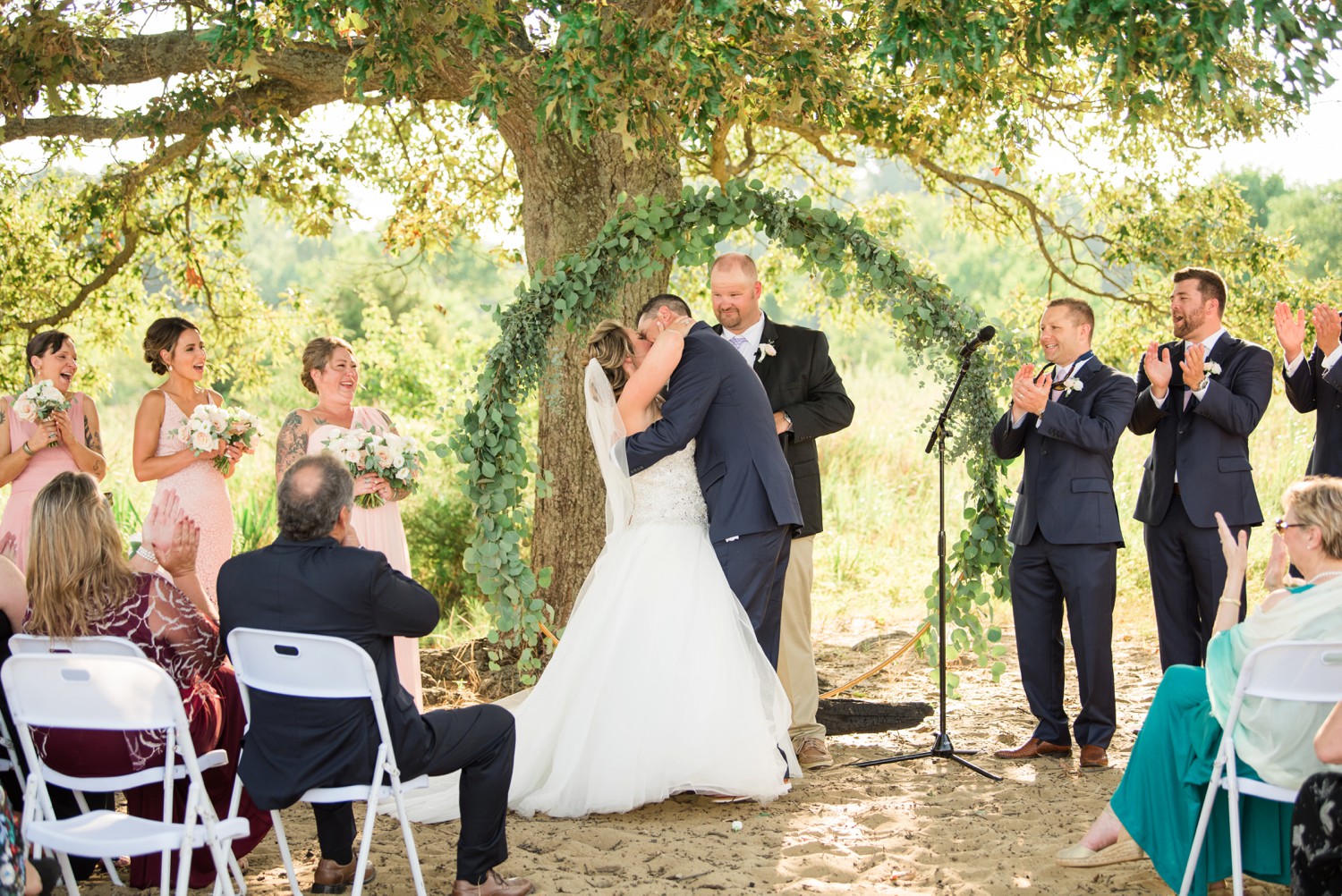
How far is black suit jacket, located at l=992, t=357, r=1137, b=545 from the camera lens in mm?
5590

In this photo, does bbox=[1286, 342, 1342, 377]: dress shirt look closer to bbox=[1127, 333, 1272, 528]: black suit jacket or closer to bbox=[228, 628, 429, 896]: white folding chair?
bbox=[1127, 333, 1272, 528]: black suit jacket

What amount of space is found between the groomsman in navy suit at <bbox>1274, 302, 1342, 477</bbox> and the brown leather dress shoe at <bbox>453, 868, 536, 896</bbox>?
4.15 meters

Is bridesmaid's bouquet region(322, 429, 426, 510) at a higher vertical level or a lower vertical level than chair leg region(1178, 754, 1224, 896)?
higher

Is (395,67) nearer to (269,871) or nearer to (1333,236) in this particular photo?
(269,871)

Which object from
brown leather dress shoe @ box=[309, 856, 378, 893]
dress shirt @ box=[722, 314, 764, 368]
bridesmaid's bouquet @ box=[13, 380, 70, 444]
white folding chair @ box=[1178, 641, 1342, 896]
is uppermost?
dress shirt @ box=[722, 314, 764, 368]

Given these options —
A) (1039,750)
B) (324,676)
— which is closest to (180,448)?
(324,676)

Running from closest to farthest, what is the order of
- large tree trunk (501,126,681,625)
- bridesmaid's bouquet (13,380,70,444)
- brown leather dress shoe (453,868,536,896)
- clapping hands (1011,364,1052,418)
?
brown leather dress shoe (453,868,536,896)
clapping hands (1011,364,1052,418)
bridesmaid's bouquet (13,380,70,444)
large tree trunk (501,126,681,625)

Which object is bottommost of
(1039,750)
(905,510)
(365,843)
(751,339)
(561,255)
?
(1039,750)

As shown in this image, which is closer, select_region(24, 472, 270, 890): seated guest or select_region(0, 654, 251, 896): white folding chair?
select_region(0, 654, 251, 896): white folding chair

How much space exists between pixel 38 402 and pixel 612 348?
2736 millimetres

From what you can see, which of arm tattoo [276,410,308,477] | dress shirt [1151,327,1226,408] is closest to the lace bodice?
arm tattoo [276,410,308,477]

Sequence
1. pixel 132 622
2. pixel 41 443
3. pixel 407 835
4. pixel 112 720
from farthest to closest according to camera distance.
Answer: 1. pixel 41 443
2. pixel 132 622
3. pixel 407 835
4. pixel 112 720

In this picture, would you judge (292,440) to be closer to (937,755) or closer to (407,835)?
(407,835)

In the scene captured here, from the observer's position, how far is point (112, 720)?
3584 mm
